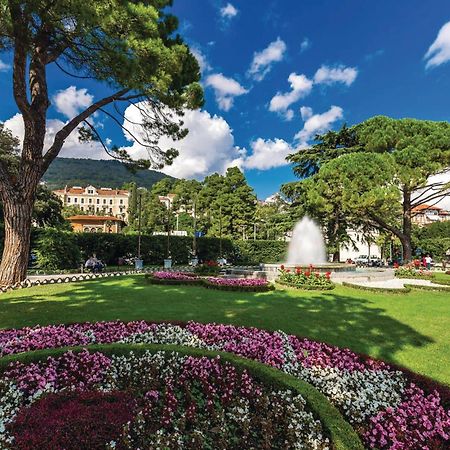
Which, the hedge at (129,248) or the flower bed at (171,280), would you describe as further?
the hedge at (129,248)

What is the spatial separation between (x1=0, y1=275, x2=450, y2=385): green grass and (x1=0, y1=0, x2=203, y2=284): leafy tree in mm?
2879

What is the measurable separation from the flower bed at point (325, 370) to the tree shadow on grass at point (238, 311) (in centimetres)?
87

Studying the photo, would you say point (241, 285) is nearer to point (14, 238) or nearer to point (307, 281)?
point (307, 281)

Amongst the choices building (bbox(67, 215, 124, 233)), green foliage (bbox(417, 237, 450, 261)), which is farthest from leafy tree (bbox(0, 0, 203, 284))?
building (bbox(67, 215, 124, 233))

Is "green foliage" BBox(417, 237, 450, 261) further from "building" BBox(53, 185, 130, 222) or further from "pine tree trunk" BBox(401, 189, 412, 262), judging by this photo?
"building" BBox(53, 185, 130, 222)

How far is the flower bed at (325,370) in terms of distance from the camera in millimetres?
2863

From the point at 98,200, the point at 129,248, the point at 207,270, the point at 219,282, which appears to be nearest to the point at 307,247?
the point at 207,270

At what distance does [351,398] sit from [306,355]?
110cm

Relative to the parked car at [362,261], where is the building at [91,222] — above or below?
above

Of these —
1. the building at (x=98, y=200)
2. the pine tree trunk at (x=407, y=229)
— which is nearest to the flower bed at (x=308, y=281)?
the pine tree trunk at (x=407, y=229)

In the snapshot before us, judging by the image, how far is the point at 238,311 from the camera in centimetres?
720

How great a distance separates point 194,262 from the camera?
78.2 feet

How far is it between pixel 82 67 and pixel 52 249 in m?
10.2

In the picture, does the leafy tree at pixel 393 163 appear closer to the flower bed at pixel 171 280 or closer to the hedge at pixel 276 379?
the flower bed at pixel 171 280
